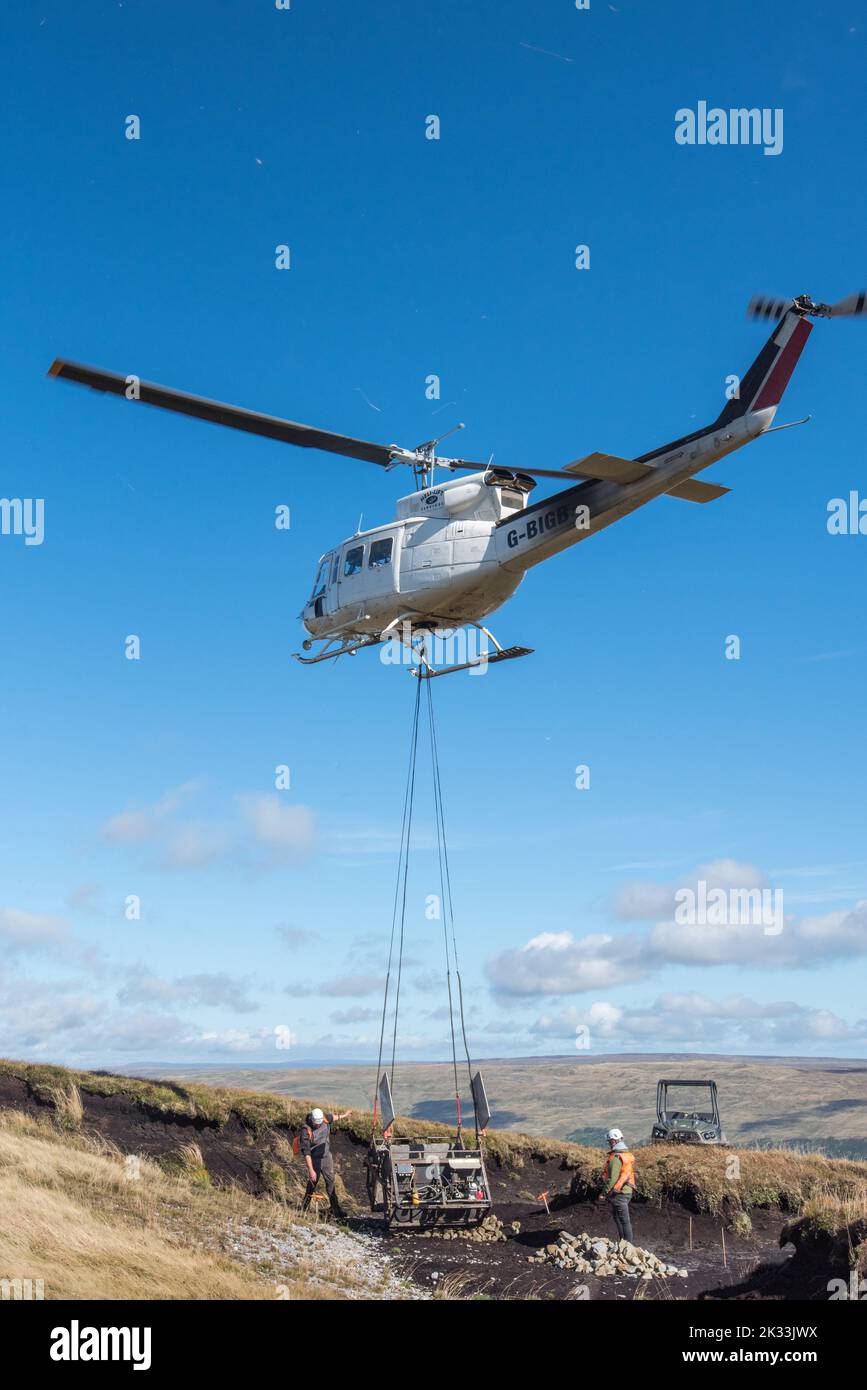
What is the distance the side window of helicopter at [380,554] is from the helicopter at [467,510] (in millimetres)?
23

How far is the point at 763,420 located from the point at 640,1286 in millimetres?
11339

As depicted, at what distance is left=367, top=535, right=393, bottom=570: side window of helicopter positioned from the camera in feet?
64.2

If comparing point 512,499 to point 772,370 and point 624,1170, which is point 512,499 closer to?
point 772,370

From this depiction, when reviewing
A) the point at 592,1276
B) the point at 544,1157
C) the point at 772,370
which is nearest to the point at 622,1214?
the point at 592,1276

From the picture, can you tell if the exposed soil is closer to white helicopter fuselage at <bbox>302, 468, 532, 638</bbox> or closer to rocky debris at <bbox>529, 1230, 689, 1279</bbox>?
rocky debris at <bbox>529, 1230, 689, 1279</bbox>

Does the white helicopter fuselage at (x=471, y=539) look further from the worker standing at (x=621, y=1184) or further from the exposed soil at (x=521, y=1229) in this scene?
the exposed soil at (x=521, y=1229)

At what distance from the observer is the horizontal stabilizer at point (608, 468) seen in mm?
16047

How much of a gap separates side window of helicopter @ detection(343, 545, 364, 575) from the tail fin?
650 centimetres

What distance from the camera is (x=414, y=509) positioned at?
64.6ft

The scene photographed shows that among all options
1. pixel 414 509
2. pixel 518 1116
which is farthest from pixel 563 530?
pixel 518 1116

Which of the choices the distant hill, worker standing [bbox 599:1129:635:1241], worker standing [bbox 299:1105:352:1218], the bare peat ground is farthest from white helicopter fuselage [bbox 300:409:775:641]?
the distant hill

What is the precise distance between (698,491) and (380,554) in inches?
211
